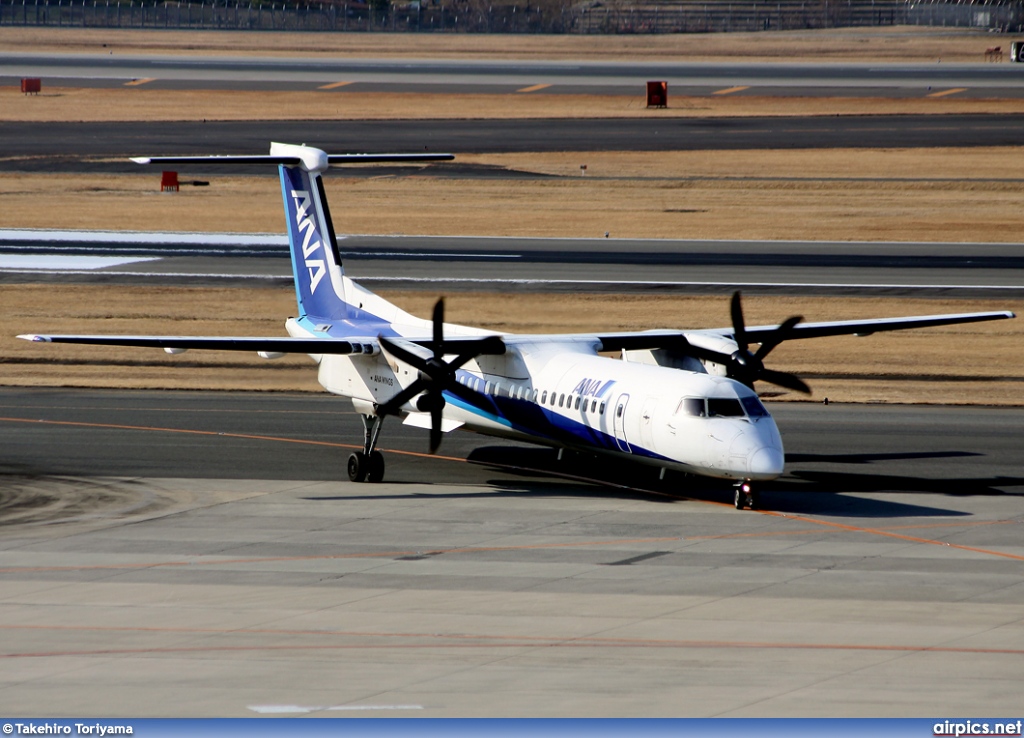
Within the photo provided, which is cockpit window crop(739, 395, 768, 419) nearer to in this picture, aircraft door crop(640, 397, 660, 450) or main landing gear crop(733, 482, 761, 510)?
main landing gear crop(733, 482, 761, 510)

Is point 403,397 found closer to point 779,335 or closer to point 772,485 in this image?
point 772,485

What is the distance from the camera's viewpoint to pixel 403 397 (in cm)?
3077

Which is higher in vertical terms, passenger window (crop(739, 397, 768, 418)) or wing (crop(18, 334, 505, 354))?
wing (crop(18, 334, 505, 354))

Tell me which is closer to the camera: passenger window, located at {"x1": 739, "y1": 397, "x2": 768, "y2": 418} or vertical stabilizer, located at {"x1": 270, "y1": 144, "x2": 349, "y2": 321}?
passenger window, located at {"x1": 739, "y1": 397, "x2": 768, "y2": 418}

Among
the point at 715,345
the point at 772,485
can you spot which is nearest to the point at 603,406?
the point at 715,345

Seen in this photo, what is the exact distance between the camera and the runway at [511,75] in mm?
109875

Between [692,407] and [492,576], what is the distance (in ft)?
20.8

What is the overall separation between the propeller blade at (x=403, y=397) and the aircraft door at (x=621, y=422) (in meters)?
4.13

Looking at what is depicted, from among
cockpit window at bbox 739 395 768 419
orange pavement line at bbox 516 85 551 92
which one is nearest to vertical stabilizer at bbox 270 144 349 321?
cockpit window at bbox 739 395 768 419

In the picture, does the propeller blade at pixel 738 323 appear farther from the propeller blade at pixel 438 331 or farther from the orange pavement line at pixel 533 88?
the orange pavement line at pixel 533 88

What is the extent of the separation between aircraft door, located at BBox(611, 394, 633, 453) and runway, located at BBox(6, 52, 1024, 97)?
8093 centimetres

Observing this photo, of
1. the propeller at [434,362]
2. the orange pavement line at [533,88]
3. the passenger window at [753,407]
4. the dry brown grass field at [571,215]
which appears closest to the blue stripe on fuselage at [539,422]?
the propeller at [434,362]

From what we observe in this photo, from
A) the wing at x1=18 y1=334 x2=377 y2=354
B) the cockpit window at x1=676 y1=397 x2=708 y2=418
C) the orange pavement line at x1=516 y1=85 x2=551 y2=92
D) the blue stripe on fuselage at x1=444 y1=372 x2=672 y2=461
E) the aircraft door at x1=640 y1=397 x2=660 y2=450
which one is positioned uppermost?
the orange pavement line at x1=516 y1=85 x2=551 y2=92

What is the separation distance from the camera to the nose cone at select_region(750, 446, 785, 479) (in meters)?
27.4
